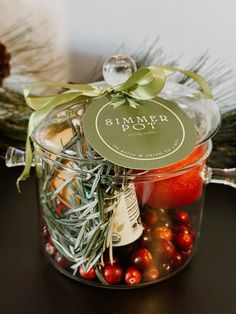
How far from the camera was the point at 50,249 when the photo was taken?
678 millimetres

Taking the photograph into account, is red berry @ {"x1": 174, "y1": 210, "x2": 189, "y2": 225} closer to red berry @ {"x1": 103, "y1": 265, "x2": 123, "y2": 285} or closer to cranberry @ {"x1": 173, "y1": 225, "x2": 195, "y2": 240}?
cranberry @ {"x1": 173, "y1": 225, "x2": 195, "y2": 240}

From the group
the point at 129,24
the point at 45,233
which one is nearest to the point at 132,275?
the point at 45,233

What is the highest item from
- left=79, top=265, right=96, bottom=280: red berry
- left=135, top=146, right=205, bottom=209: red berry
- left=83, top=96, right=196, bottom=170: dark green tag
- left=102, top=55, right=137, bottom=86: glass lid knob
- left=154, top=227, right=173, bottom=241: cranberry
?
left=102, top=55, right=137, bottom=86: glass lid knob

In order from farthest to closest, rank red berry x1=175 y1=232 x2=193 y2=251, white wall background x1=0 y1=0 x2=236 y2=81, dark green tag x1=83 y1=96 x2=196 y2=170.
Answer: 1. white wall background x1=0 y1=0 x2=236 y2=81
2. red berry x1=175 y1=232 x2=193 y2=251
3. dark green tag x1=83 y1=96 x2=196 y2=170

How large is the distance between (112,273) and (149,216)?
79 millimetres

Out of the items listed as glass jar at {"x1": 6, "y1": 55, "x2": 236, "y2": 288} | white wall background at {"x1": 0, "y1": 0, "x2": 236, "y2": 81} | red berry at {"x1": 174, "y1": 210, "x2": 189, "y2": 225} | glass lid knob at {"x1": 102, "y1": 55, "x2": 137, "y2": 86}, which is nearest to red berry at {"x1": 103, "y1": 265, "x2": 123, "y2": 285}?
glass jar at {"x1": 6, "y1": 55, "x2": 236, "y2": 288}

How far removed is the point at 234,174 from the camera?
2.12 feet

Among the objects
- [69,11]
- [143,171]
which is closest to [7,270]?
[143,171]

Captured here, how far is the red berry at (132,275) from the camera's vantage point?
2.02ft

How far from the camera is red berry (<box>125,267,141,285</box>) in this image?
616 mm

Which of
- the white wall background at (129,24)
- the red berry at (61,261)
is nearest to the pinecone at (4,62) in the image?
the white wall background at (129,24)

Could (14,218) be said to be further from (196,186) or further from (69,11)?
(69,11)

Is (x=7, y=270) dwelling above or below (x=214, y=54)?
below

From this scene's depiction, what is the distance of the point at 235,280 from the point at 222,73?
Answer: 14.4 inches
